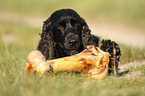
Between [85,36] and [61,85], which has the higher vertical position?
[85,36]

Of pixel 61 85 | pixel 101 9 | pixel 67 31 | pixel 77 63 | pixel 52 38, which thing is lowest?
pixel 61 85

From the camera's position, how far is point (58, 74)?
308cm

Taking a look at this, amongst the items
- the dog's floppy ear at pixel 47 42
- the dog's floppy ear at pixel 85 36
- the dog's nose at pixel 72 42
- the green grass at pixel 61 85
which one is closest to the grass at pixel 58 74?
the green grass at pixel 61 85

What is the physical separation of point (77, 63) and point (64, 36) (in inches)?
37.1

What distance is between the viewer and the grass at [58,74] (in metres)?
2.28

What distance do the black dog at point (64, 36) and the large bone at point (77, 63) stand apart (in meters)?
0.55

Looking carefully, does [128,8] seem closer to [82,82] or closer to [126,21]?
[126,21]

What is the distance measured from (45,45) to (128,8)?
10.7 meters

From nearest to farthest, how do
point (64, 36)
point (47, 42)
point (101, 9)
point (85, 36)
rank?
point (64, 36)
point (47, 42)
point (85, 36)
point (101, 9)

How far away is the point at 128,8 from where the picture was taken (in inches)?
541

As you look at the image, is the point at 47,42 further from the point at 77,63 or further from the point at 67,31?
the point at 77,63

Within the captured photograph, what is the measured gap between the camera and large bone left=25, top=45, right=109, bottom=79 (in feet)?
9.60

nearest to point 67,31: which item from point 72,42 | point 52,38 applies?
point 72,42

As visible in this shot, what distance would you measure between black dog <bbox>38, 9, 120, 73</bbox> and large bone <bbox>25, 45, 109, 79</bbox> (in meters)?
0.55
